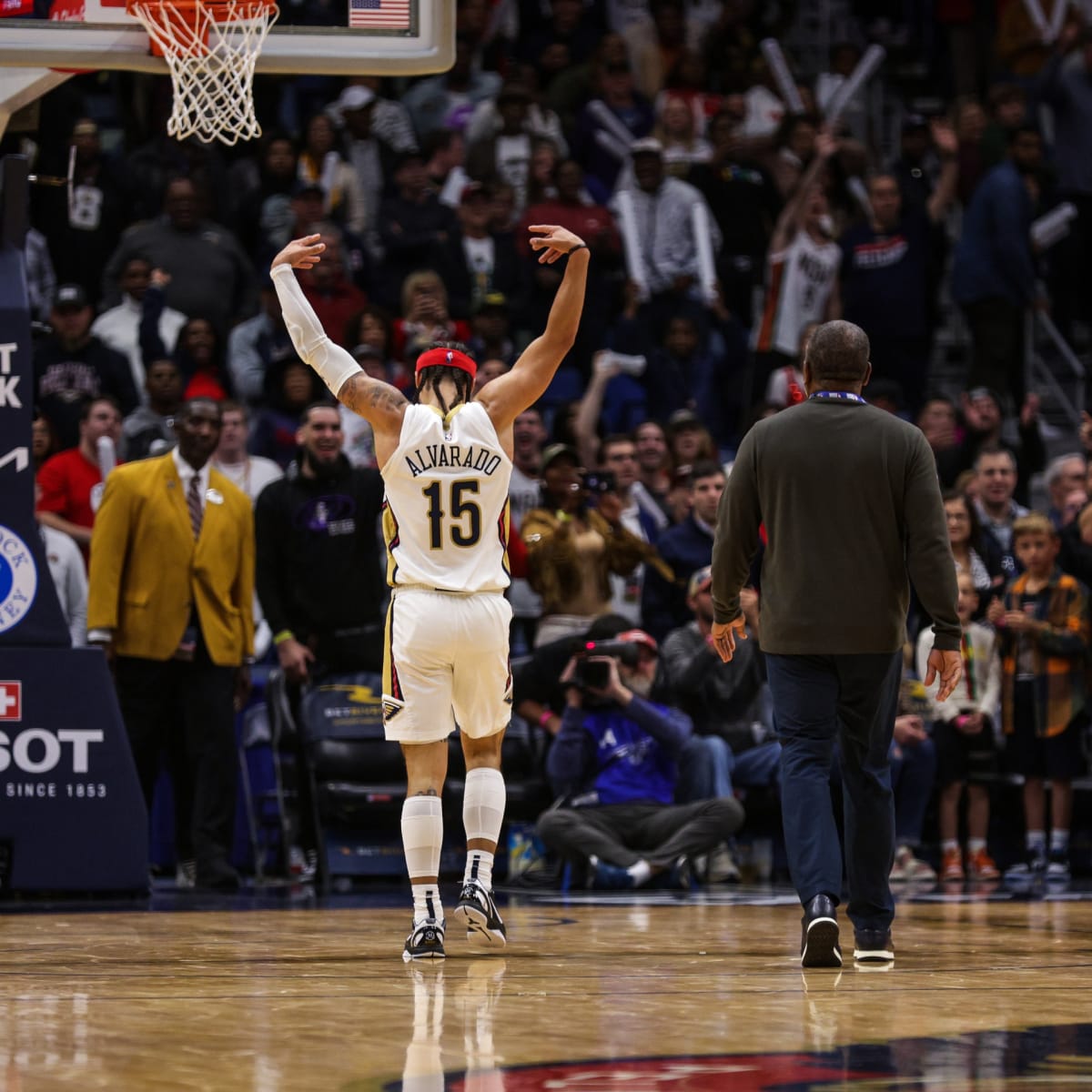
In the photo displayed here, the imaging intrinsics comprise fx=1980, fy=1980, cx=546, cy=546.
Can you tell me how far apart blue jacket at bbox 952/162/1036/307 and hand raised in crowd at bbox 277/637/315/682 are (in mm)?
7057

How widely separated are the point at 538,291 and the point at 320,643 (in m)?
4.96

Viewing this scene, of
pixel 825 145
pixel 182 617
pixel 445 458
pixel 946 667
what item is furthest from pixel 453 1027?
pixel 825 145

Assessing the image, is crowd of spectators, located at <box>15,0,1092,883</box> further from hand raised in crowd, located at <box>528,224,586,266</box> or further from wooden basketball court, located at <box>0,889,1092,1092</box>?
hand raised in crowd, located at <box>528,224,586,266</box>

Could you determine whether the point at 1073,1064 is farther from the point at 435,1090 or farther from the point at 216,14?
the point at 216,14

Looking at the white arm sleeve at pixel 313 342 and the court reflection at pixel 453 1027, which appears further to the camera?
the white arm sleeve at pixel 313 342

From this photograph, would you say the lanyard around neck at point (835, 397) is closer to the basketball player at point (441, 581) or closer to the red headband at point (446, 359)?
the basketball player at point (441, 581)

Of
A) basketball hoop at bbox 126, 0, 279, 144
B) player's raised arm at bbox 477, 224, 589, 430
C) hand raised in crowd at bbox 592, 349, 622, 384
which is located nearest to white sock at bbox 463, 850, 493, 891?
player's raised arm at bbox 477, 224, 589, 430

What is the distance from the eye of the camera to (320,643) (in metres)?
11.7

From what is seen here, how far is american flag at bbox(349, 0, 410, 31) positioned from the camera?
30.5 ft

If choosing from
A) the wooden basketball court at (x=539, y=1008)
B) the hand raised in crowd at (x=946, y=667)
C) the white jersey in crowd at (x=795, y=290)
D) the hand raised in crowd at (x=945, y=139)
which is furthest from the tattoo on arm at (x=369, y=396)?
the hand raised in crowd at (x=945, y=139)

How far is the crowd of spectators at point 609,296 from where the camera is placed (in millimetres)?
Result: 11750

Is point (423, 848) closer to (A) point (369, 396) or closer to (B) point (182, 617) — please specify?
(A) point (369, 396)

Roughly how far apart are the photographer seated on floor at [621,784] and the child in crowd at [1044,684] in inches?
93.7

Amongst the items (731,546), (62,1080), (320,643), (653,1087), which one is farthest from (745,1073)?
(320,643)
